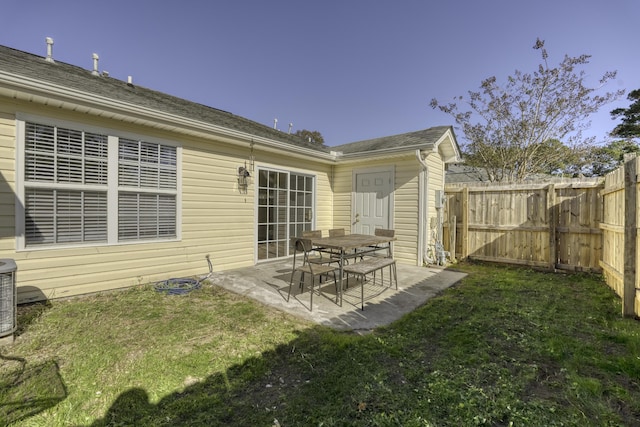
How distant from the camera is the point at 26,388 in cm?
209

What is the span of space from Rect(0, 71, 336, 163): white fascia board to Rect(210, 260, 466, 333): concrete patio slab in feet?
9.28

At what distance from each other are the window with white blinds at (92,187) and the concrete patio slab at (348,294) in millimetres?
1723

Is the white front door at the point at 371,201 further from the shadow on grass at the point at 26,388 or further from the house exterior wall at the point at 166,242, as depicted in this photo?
the shadow on grass at the point at 26,388

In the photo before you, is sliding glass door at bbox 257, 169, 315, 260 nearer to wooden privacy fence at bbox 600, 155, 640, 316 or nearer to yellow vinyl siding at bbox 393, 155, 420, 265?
yellow vinyl siding at bbox 393, 155, 420, 265

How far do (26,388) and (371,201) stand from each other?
6.74 metres

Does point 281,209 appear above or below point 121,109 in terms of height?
below

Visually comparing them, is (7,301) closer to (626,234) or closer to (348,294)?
(348,294)

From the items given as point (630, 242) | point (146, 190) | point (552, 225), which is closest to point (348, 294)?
point (630, 242)

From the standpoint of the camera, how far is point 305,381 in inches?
88.2

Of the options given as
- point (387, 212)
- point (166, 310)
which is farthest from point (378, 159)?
point (166, 310)

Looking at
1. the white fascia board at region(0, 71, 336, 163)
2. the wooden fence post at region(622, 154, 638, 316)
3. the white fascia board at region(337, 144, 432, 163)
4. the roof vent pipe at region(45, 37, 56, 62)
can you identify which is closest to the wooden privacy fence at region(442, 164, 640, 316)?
the wooden fence post at region(622, 154, 638, 316)

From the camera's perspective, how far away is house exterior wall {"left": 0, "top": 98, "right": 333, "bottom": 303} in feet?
11.8

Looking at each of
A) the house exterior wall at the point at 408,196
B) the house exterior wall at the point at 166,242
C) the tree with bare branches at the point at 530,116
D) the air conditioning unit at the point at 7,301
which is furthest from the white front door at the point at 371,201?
the tree with bare branches at the point at 530,116

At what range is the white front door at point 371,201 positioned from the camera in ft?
23.7
